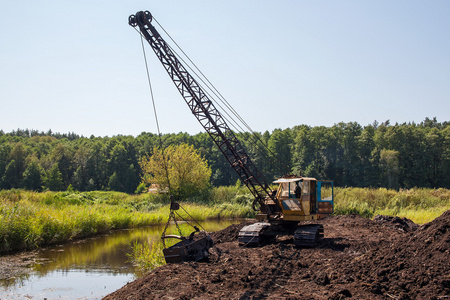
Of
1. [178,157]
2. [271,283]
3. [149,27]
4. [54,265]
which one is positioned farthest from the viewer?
[178,157]

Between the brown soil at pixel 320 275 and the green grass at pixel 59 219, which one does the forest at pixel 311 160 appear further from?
the brown soil at pixel 320 275

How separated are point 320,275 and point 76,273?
8913mm

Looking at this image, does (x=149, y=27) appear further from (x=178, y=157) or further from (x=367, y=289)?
(x=178, y=157)

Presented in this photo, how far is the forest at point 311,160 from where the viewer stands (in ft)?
202

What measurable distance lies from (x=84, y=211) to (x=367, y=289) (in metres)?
17.5

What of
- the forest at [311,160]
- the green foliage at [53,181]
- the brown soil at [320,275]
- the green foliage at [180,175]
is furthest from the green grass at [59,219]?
the green foliage at [53,181]

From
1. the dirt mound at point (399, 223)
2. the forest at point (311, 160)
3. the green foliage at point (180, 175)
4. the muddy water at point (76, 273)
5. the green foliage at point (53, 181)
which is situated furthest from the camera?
the green foliage at point (53, 181)

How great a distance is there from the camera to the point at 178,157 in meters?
38.1

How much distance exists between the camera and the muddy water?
36.0 ft

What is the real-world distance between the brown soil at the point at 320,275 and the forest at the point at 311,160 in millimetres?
35798

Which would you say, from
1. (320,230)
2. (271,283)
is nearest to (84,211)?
(320,230)

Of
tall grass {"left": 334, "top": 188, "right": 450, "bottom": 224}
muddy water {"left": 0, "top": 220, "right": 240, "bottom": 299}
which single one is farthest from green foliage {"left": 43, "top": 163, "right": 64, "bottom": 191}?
tall grass {"left": 334, "top": 188, "right": 450, "bottom": 224}

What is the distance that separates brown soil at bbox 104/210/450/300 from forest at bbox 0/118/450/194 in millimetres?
35798

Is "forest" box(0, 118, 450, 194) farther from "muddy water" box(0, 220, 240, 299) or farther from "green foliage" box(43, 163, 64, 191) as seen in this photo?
"muddy water" box(0, 220, 240, 299)
